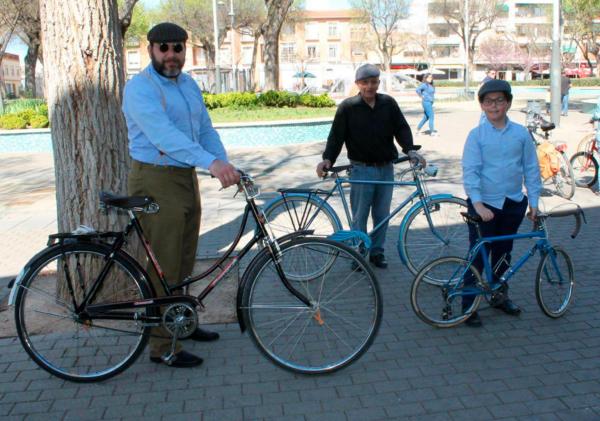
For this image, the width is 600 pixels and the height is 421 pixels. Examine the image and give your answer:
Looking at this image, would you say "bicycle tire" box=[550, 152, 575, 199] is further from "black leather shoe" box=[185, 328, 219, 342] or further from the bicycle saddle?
the bicycle saddle

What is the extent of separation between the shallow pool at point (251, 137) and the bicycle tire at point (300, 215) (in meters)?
10.3

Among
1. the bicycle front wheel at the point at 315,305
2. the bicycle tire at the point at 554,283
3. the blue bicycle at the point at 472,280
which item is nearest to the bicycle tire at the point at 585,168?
the bicycle tire at the point at 554,283

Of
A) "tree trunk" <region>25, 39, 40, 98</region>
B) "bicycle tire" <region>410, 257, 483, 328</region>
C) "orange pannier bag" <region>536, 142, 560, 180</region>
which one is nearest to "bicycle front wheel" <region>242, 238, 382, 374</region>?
"bicycle tire" <region>410, 257, 483, 328</region>

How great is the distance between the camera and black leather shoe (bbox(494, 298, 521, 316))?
4.71 meters

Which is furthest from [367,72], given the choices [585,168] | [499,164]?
[585,168]

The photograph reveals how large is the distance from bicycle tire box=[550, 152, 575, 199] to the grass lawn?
920 cm

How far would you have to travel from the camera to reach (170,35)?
3596 millimetres

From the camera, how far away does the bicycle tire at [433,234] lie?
5.49 meters

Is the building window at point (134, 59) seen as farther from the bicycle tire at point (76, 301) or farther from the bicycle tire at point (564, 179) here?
the bicycle tire at point (76, 301)

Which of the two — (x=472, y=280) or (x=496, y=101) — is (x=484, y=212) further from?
(x=496, y=101)

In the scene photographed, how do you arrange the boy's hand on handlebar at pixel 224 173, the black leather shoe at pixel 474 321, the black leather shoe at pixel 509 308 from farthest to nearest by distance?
the black leather shoe at pixel 509 308 → the black leather shoe at pixel 474 321 → the boy's hand on handlebar at pixel 224 173

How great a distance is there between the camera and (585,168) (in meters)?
A: 9.31

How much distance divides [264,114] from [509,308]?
44.9 feet

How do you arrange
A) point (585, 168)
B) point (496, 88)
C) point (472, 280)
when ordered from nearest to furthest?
1. point (496, 88)
2. point (472, 280)
3. point (585, 168)
